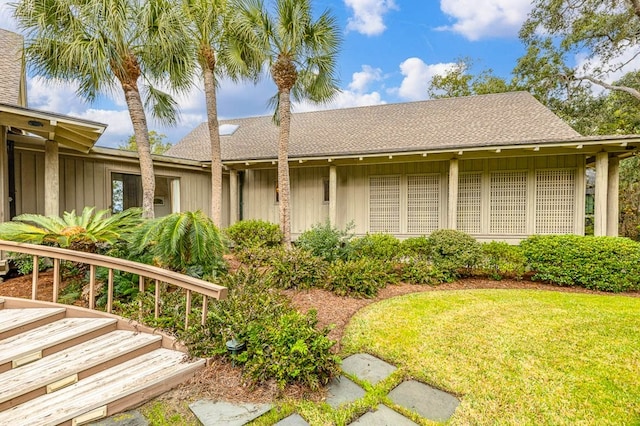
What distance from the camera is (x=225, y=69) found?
820cm

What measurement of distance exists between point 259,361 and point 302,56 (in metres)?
6.90

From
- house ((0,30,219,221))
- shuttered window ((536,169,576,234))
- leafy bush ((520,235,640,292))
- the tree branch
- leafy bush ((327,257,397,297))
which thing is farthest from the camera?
the tree branch

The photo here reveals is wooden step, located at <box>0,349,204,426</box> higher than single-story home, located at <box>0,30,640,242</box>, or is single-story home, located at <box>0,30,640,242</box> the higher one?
single-story home, located at <box>0,30,640,242</box>

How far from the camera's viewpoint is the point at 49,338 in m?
3.07

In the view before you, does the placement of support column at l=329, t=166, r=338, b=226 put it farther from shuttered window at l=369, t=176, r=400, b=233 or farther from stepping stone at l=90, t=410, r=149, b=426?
stepping stone at l=90, t=410, r=149, b=426

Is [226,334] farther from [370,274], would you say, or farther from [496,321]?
[496,321]

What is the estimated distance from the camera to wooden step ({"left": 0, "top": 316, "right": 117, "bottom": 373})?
279cm

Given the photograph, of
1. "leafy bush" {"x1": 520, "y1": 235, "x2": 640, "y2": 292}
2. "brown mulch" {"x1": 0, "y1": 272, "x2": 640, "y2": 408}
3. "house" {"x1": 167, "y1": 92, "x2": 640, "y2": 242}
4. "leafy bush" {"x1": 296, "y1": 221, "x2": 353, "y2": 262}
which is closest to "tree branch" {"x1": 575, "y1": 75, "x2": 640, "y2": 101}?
"house" {"x1": 167, "y1": 92, "x2": 640, "y2": 242}

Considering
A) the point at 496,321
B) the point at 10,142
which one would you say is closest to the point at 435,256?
the point at 496,321

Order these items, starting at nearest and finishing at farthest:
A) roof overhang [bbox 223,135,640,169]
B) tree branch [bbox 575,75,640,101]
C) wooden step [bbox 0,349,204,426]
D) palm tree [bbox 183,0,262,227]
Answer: wooden step [bbox 0,349,204,426] → roof overhang [bbox 223,135,640,169] → palm tree [bbox 183,0,262,227] → tree branch [bbox 575,75,640,101]

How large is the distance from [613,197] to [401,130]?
5.76 metres

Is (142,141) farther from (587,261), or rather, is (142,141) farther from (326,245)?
(587,261)

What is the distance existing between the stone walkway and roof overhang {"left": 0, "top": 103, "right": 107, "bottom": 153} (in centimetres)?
510

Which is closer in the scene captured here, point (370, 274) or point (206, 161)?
point (370, 274)
